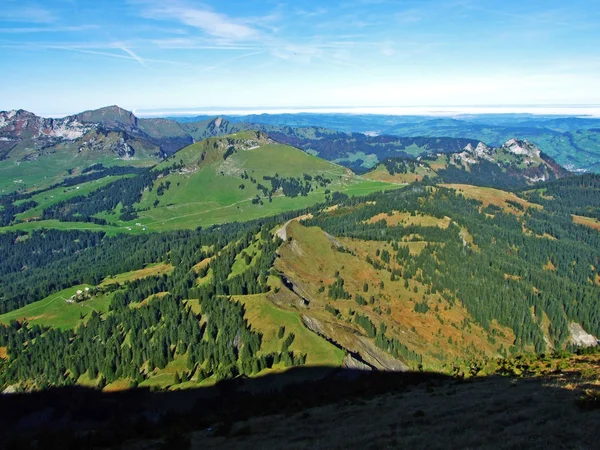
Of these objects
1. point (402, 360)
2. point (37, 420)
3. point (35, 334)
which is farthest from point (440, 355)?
point (35, 334)

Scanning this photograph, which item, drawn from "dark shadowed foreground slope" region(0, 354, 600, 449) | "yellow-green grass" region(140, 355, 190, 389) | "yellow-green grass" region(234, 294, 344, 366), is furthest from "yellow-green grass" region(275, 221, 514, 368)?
"dark shadowed foreground slope" region(0, 354, 600, 449)

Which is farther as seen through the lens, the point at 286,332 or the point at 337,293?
the point at 337,293

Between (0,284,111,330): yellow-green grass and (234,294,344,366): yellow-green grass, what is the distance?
269ft

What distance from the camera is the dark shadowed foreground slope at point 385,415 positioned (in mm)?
28984

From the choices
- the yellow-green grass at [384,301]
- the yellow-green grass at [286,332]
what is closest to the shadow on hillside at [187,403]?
the yellow-green grass at [286,332]

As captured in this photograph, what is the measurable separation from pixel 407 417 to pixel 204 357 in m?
76.5

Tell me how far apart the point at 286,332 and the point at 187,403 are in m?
27.2

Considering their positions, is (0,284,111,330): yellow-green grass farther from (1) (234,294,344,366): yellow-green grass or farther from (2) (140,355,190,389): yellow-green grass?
(1) (234,294,344,366): yellow-green grass

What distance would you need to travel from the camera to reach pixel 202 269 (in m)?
171

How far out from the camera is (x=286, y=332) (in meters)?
102

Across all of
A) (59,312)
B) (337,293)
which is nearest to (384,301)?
(337,293)

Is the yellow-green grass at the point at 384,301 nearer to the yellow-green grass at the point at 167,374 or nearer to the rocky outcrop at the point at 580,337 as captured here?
the yellow-green grass at the point at 167,374

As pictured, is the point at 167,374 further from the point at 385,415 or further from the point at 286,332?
the point at 385,415

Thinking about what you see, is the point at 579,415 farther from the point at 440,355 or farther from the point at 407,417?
the point at 440,355
